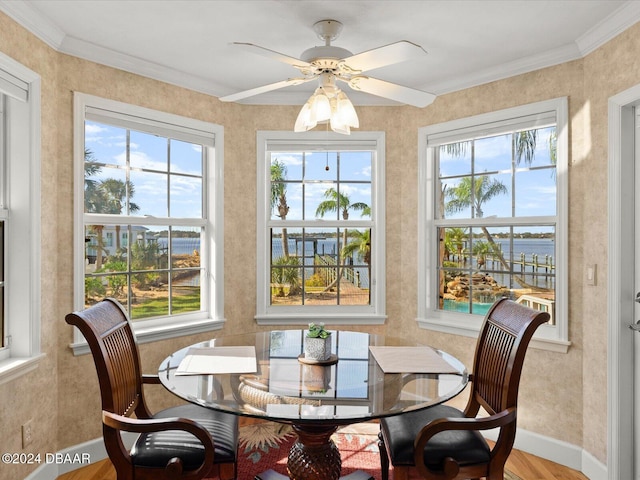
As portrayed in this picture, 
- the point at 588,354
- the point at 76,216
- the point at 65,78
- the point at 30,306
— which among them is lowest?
the point at 588,354

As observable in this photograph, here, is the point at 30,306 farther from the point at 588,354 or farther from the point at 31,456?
the point at 588,354

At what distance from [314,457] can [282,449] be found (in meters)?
0.97

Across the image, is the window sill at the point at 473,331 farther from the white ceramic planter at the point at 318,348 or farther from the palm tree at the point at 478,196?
the white ceramic planter at the point at 318,348

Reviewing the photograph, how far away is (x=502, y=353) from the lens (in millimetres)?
2012

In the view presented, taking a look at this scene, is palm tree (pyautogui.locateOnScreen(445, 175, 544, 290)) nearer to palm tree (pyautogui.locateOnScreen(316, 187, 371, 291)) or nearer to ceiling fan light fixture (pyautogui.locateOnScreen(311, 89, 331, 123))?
palm tree (pyautogui.locateOnScreen(316, 187, 371, 291))

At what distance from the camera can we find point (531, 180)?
2.99 meters

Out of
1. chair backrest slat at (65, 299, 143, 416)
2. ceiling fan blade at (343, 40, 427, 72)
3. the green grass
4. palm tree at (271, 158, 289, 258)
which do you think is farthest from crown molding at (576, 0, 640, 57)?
the green grass

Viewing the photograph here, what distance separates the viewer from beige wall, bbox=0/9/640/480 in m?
2.37

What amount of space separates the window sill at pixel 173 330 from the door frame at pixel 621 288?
8.18 ft

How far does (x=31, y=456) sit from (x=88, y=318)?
1.11 metres

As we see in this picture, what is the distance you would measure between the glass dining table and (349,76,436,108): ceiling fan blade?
47.9 inches

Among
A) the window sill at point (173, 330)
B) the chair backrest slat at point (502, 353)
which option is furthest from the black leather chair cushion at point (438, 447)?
the window sill at point (173, 330)

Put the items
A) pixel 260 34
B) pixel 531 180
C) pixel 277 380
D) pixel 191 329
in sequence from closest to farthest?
pixel 277 380 → pixel 260 34 → pixel 531 180 → pixel 191 329

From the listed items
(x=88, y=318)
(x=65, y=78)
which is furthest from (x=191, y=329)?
(x=65, y=78)
